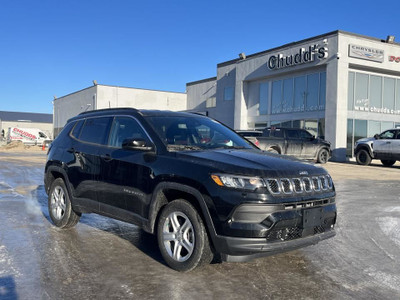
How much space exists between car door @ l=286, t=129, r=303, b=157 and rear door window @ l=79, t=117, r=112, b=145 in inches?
523

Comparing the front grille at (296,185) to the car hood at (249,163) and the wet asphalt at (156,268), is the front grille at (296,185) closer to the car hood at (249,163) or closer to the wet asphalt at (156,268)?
the car hood at (249,163)

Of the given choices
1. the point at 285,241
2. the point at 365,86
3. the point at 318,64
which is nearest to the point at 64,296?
the point at 285,241

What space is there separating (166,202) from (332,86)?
2170cm

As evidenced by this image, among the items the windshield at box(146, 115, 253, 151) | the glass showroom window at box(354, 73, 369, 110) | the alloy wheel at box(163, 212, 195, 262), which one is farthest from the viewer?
the glass showroom window at box(354, 73, 369, 110)

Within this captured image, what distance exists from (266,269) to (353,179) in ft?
Result: 35.3

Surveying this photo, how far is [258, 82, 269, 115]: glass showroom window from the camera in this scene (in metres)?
29.9

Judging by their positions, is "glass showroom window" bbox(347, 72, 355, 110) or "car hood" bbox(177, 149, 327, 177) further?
"glass showroom window" bbox(347, 72, 355, 110)

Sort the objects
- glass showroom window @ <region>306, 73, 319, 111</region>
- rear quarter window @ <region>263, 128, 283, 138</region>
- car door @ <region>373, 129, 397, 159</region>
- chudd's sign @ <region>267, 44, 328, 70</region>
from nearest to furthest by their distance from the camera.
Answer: rear quarter window @ <region>263, 128, 283, 138</region>
car door @ <region>373, 129, 397, 159</region>
chudd's sign @ <region>267, 44, 328, 70</region>
glass showroom window @ <region>306, 73, 319, 111</region>

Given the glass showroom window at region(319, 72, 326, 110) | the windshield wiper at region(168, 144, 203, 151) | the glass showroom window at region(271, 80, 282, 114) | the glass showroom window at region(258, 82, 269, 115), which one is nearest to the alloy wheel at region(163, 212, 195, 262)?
the windshield wiper at region(168, 144, 203, 151)

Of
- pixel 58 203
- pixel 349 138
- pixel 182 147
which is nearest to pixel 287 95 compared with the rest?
pixel 349 138

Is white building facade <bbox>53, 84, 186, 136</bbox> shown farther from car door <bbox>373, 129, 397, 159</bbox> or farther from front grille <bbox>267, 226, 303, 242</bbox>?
front grille <bbox>267, 226, 303, 242</bbox>

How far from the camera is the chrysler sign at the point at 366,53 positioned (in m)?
23.9

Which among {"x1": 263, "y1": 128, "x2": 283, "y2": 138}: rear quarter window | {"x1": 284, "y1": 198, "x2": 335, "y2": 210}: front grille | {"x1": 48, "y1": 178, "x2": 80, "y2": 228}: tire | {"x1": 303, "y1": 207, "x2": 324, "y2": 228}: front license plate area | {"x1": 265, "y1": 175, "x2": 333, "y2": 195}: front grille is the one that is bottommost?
{"x1": 48, "y1": 178, "x2": 80, "y2": 228}: tire

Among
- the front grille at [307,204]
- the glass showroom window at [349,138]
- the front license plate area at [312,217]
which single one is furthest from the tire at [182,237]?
the glass showroom window at [349,138]
